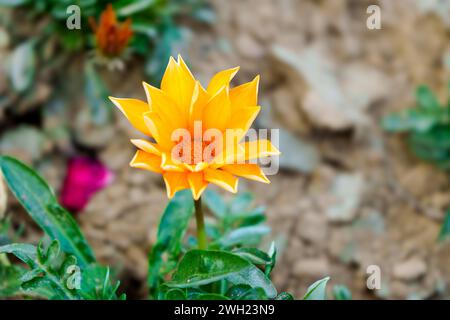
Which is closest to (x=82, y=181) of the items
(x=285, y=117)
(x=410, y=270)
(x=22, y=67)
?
(x=22, y=67)

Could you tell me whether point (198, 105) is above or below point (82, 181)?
above

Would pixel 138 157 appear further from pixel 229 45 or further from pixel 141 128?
pixel 229 45

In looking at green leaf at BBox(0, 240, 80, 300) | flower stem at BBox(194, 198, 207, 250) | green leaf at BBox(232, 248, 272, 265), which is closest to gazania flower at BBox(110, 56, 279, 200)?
flower stem at BBox(194, 198, 207, 250)

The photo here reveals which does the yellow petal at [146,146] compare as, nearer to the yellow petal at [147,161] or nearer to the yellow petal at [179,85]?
the yellow petal at [147,161]

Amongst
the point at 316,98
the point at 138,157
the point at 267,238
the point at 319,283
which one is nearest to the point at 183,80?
the point at 138,157

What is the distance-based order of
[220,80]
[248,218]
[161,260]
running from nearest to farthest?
[220,80]
[161,260]
[248,218]

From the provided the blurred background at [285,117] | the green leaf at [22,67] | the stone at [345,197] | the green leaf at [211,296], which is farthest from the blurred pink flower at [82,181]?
the green leaf at [211,296]

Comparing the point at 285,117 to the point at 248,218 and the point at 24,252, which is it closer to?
the point at 248,218
